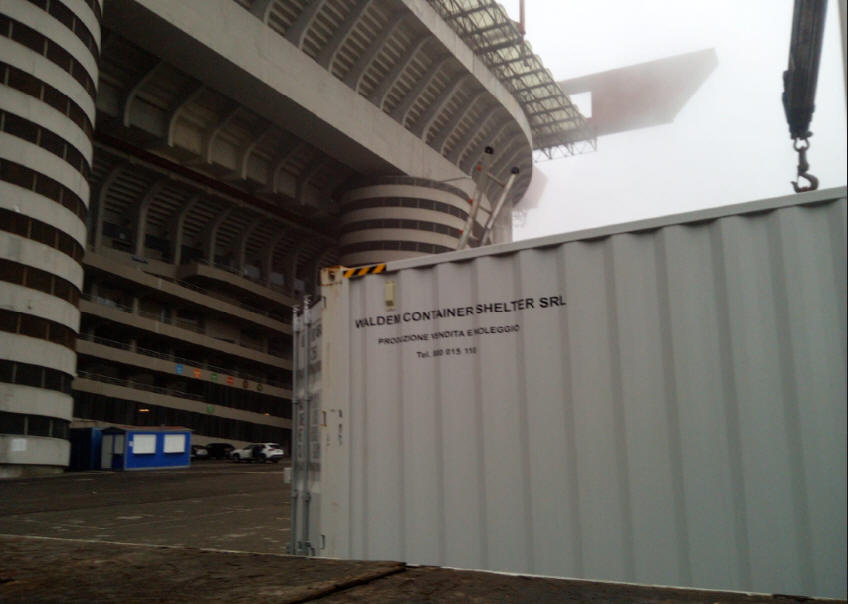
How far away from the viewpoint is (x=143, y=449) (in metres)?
38.7

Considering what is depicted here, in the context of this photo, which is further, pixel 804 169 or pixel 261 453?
pixel 261 453

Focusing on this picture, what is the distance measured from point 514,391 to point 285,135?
62.0m

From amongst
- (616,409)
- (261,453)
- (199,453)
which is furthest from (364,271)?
(199,453)

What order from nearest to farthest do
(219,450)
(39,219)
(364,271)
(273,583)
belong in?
(273,583) → (364,271) → (39,219) → (219,450)

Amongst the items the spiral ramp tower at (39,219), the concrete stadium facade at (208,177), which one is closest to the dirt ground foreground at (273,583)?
the spiral ramp tower at (39,219)

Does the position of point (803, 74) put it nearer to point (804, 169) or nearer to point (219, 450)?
point (804, 169)

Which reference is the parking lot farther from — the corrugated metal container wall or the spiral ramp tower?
the spiral ramp tower

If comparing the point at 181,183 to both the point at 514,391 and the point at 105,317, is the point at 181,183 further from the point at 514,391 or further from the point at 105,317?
the point at 514,391

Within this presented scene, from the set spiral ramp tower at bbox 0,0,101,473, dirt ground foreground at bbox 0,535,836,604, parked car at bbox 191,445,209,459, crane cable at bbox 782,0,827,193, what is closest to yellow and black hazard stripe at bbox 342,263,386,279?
dirt ground foreground at bbox 0,535,836,604

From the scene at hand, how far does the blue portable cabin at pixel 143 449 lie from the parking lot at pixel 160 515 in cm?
1531

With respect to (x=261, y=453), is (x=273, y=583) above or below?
above

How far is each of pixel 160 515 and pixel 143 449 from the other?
2635 centimetres

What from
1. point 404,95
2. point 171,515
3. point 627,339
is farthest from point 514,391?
point 404,95

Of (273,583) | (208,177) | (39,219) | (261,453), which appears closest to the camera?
(273,583)
